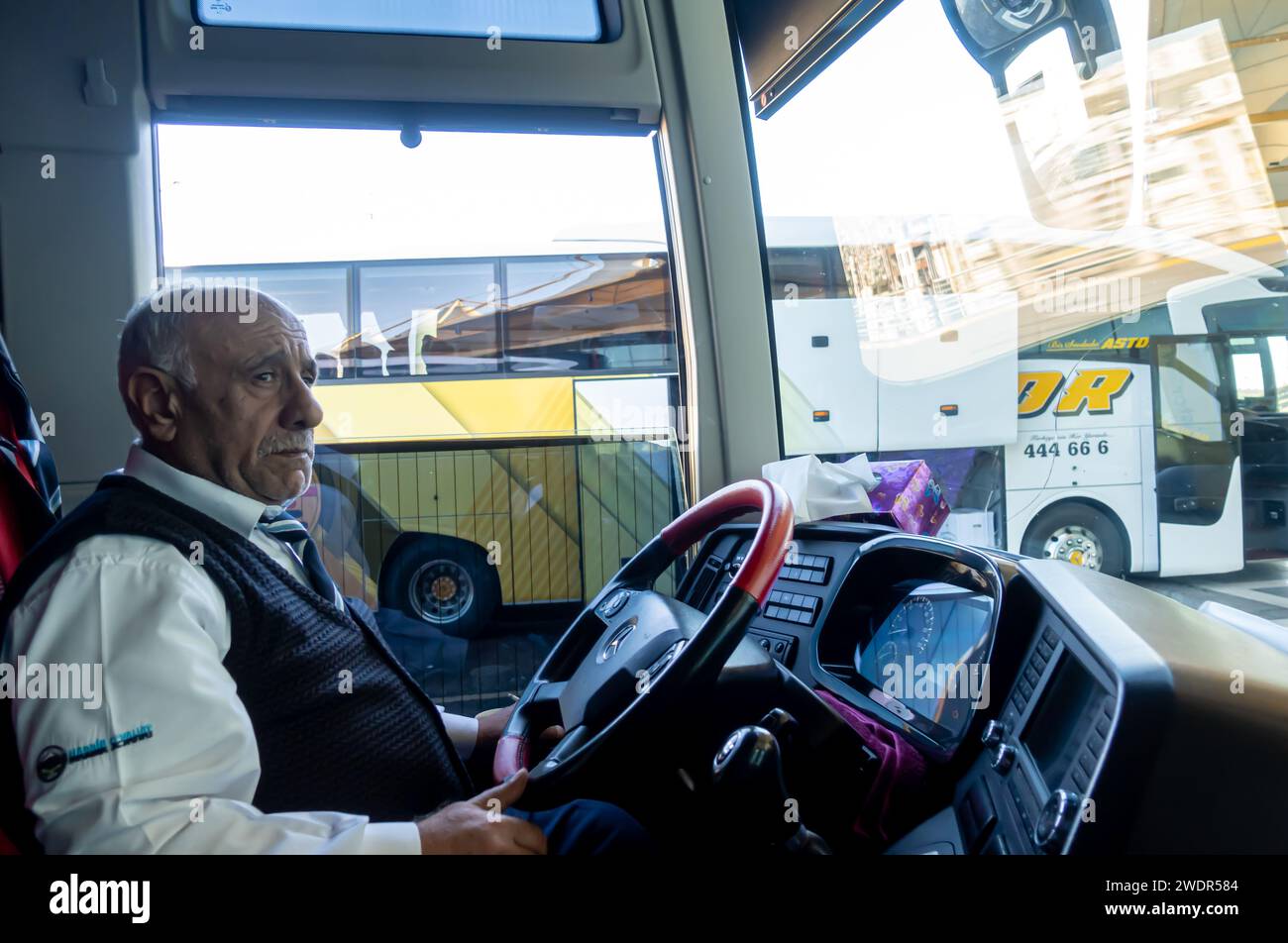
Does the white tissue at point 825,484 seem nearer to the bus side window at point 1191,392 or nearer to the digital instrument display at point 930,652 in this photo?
the digital instrument display at point 930,652

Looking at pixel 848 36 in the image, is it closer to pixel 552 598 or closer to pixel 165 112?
pixel 165 112

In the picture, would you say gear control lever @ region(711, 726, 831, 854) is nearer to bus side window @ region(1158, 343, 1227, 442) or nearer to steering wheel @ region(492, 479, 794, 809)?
steering wheel @ region(492, 479, 794, 809)

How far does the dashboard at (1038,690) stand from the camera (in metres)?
0.81

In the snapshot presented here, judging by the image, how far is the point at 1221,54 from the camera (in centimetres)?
164

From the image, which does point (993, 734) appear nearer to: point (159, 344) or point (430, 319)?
point (159, 344)

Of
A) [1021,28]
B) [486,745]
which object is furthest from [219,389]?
[1021,28]

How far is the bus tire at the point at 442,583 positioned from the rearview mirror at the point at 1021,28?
2.15 metres

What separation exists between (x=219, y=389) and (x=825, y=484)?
148 centimetres

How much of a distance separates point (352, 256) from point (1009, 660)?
3048mm

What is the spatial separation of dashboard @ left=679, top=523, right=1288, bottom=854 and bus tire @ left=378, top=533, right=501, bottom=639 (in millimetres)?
1300

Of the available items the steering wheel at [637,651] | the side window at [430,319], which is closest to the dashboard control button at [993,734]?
the steering wheel at [637,651]

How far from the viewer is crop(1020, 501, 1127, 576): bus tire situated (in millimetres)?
2602

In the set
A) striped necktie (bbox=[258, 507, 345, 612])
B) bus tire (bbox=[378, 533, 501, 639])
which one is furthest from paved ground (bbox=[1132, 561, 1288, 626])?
bus tire (bbox=[378, 533, 501, 639])

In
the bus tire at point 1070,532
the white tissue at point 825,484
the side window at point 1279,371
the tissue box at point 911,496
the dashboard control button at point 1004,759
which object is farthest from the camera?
the bus tire at point 1070,532
